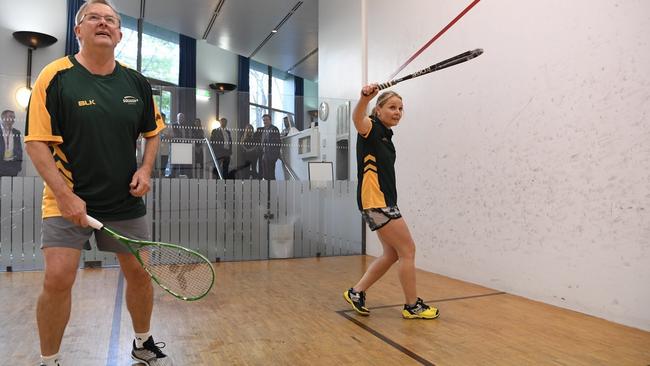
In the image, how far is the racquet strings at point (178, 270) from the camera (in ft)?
5.03

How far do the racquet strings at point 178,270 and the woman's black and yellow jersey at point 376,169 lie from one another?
103 centimetres

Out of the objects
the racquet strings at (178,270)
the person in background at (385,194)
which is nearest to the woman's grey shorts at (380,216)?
the person in background at (385,194)

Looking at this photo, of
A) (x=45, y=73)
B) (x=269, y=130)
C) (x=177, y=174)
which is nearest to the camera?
(x=45, y=73)

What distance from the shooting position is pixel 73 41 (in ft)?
24.1

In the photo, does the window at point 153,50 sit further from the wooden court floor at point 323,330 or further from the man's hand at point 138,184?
the man's hand at point 138,184

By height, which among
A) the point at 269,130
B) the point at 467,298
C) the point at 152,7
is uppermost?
the point at 152,7

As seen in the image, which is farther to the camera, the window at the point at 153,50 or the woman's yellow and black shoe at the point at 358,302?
the window at the point at 153,50

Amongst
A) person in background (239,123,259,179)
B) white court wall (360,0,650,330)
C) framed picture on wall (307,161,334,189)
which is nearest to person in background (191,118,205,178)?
person in background (239,123,259,179)

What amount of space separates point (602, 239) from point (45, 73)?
2.59m

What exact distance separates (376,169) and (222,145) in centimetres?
265

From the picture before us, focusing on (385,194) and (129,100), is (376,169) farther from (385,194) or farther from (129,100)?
(129,100)

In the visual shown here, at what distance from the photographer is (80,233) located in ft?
4.74

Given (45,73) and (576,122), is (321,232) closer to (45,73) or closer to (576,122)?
(576,122)

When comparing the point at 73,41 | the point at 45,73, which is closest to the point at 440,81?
the point at 45,73
